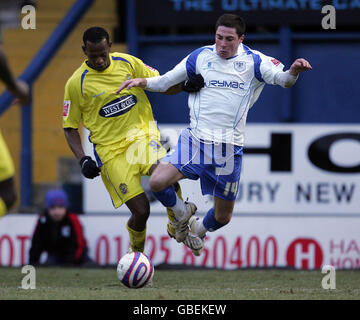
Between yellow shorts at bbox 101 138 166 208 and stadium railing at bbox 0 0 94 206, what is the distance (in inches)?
165

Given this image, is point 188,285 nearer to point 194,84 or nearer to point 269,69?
point 194,84

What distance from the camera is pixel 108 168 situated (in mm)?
8875

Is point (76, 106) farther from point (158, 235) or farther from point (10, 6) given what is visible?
point (10, 6)

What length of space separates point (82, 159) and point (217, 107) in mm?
1415

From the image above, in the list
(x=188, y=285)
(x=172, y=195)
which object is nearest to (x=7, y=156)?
(x=172, y=195)

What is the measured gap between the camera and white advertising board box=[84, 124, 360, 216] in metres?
12.1

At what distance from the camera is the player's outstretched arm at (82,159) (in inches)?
338

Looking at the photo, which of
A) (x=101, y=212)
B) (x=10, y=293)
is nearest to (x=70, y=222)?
(x=101, y=212)

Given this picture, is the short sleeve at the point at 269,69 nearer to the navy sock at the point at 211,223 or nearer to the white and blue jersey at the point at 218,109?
the white and blue jersey at the point at 218,109

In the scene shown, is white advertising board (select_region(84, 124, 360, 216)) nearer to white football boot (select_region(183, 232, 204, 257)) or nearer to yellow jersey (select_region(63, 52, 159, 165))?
yellow jersey (select_region(63, 52, 159, 165))

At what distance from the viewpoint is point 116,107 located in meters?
8.86

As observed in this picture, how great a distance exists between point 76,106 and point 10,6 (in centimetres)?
605

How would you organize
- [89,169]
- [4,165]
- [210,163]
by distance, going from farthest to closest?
[89,169] < [210,163] < [4,165]

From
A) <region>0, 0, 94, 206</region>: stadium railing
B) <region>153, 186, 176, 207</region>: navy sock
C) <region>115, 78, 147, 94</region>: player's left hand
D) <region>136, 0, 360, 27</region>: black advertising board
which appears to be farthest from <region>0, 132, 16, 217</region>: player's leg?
<region>136, 0, 360, 27</region>: black advertising board
